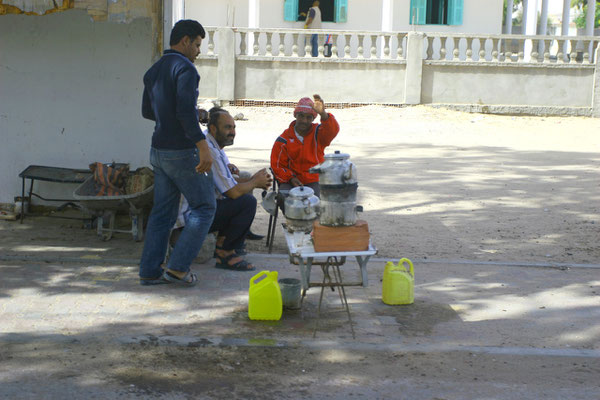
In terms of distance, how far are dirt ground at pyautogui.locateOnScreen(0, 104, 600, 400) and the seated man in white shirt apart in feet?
2.69

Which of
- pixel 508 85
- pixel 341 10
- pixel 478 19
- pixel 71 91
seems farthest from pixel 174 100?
pixel 478 19

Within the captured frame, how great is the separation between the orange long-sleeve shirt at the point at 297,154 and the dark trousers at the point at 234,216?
1.05 m

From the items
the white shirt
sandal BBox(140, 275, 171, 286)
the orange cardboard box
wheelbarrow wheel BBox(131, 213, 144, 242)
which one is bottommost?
sandal BBox(140, 275, 171, 286)

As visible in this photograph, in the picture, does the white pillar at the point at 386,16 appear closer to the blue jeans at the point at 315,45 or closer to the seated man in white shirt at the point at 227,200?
the blue jeans at the point at 315,45

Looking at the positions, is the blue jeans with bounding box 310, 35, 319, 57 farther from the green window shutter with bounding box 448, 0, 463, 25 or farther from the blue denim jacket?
the blue denim jacket

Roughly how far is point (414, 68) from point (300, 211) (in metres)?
15.2

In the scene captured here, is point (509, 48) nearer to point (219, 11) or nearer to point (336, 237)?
point (219, 11)

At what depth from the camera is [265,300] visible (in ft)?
17.7

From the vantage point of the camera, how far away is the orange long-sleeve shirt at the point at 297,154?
24.3ft

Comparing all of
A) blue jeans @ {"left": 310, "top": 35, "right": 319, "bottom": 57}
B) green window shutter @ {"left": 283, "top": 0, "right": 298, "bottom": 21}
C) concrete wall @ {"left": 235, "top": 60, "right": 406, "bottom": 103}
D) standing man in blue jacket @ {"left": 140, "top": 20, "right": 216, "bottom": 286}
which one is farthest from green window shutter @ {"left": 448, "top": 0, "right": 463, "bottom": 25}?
standing man in blue jacket @ {"left": 140, "top": 20, "right": 216, "bottom": 286}

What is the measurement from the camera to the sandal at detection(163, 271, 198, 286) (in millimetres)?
6047

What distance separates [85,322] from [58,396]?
119 cm

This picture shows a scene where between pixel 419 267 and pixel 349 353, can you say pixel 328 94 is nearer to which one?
pixel 419 267

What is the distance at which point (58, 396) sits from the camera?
13.5 ft
